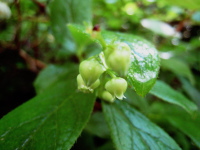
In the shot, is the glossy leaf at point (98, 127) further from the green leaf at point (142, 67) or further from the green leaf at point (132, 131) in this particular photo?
the green leaf at point (142, 67)

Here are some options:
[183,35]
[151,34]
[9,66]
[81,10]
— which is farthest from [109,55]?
[183,35]

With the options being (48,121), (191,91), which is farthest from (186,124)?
(48,121)

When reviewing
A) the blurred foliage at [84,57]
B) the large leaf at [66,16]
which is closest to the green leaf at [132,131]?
the blurred foliage at [84,57]

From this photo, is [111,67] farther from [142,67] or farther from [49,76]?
[49,76]

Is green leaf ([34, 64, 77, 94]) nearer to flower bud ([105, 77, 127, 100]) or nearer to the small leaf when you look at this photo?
flower bud ([105, 77, 127, 100])

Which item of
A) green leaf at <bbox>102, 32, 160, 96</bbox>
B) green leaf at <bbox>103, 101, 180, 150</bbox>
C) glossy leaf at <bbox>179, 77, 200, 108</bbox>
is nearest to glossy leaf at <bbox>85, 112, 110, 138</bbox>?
green leaf at <bbox>103, 101, 180, 150</bbox>

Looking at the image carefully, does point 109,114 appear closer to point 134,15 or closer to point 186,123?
point 186,123
